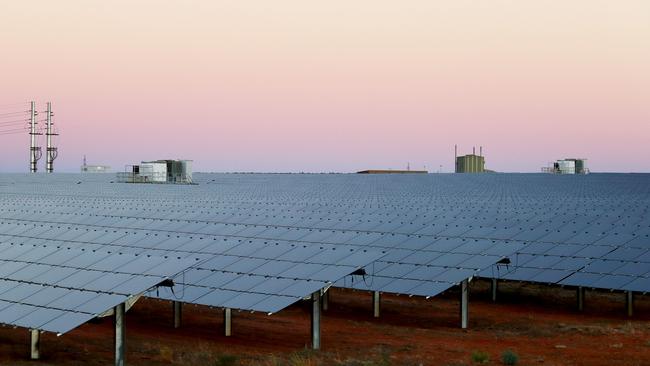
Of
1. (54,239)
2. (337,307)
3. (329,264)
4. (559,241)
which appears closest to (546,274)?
(559,241)

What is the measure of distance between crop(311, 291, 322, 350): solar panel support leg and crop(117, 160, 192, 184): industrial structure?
251ft

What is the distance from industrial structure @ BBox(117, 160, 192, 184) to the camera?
3962 inches

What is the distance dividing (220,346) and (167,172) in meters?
77.4

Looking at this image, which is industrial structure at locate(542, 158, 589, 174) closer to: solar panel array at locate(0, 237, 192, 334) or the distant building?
the distant building

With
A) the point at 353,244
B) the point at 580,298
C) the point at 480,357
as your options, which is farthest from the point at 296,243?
the point at 580,298

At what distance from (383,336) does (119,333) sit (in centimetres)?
1154

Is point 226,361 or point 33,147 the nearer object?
point 226,361

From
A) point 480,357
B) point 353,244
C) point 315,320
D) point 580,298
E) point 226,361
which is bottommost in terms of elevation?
point 580,298

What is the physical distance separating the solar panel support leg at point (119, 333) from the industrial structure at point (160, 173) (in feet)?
259

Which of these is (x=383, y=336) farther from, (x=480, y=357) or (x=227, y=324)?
(x=480, y=357)

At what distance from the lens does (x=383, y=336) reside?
30375 mm

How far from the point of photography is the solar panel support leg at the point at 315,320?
25797mm

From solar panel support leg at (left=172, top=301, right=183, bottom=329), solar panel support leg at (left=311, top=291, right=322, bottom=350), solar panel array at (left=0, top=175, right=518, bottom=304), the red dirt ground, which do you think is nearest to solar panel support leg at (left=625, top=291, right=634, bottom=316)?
the red dirt ground

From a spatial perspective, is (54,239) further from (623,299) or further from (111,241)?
(623,299)
